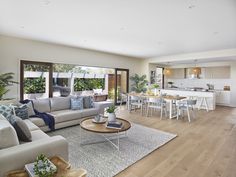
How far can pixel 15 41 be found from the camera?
4.88 metres

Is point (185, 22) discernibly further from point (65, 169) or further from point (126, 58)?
point (126, 58)

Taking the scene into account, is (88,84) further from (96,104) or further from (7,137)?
(7,137)

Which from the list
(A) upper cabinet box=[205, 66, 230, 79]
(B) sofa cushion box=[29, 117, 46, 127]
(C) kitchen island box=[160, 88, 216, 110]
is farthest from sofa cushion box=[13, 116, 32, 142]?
(A) upper cabinet box=[205, 66, 230, 79]

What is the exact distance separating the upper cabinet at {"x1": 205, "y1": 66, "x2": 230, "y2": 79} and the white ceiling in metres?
4.56

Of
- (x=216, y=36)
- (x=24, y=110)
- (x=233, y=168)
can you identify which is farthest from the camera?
(x=216, y=36)

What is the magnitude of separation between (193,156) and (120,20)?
3119mm

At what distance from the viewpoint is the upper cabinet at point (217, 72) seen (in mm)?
8802

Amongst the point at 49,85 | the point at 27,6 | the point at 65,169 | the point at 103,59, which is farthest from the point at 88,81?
the point at 65,169

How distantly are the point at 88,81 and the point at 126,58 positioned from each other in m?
2.49

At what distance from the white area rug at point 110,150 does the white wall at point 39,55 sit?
2.62m

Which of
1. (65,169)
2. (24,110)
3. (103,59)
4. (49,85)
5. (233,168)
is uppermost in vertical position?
(103,59)

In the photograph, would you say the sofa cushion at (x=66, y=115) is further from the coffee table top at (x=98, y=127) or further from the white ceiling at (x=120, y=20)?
the white ceiling at (x=120, y=20)

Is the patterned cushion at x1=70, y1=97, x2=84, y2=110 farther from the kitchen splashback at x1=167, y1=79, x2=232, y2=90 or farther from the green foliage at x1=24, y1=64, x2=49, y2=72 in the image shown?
the kitchen splashback at x1=167, y1=79, x2=232, y2=90

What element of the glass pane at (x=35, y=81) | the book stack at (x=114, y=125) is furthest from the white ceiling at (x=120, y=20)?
the book stack at (x=114, y=125)
